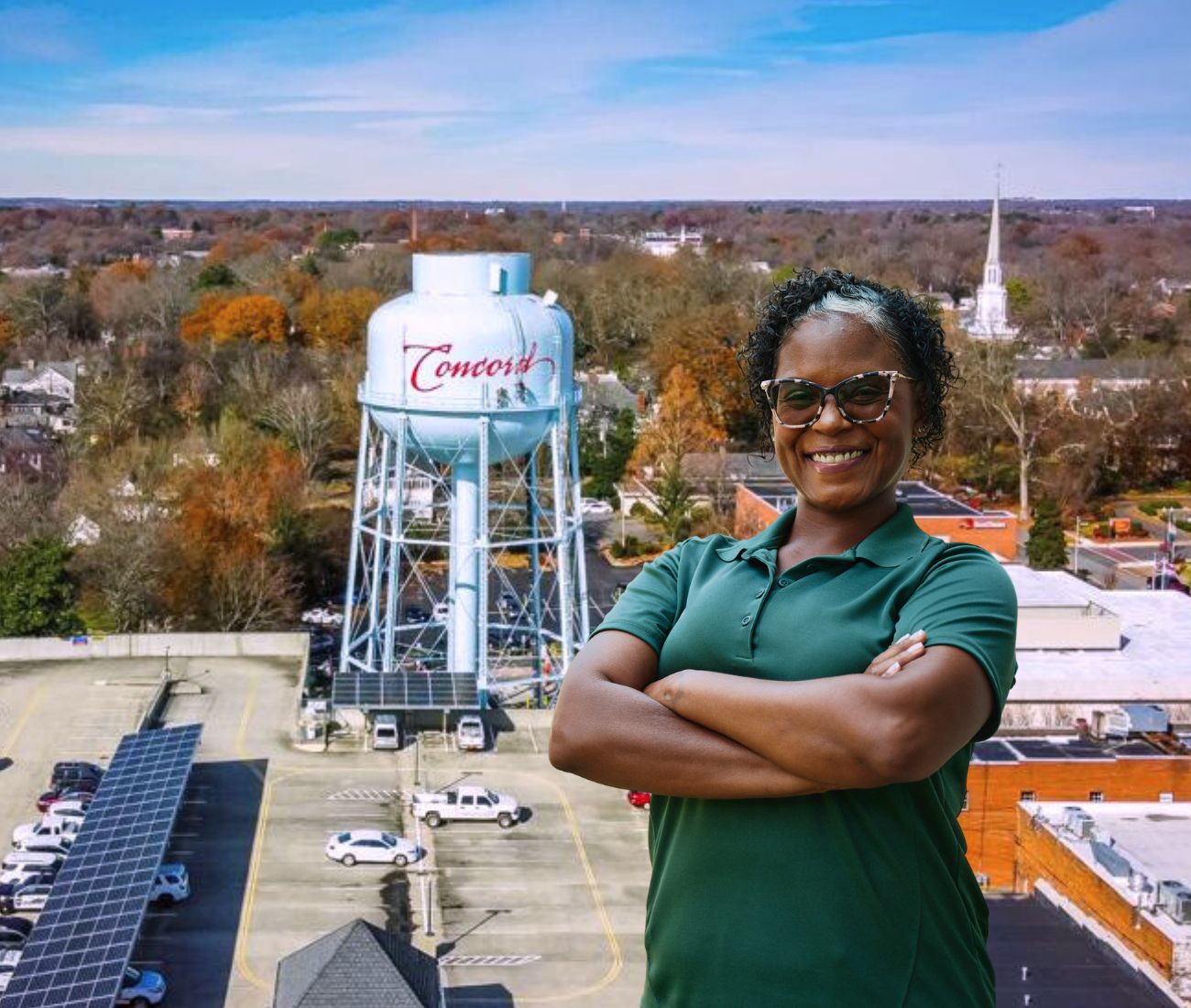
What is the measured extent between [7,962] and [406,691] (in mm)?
9483

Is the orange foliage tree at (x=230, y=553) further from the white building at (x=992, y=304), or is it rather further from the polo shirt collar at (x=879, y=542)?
the white building at (x=992, y=304)

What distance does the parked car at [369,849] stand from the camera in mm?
22922

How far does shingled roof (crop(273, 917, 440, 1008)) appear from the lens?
15352mm

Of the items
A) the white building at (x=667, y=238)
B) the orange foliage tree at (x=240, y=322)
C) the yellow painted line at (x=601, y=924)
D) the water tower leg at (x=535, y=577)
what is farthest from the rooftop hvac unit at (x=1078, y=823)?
the white building at (x=667, y=238)

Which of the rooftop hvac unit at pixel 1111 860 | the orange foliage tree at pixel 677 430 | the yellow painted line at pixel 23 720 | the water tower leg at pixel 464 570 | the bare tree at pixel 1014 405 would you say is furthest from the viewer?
the bare tree at pixel 1014 405

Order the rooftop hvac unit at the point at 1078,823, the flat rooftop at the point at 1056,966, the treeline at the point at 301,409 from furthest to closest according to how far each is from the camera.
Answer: the treeline at the point at 301,409, the rooftop hvac unit at the point at 1078,823, the flat rooftop at the point at 1056,966

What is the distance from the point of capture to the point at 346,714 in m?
29.0

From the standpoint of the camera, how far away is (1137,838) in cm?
2212

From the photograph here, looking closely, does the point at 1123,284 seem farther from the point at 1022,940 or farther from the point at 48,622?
the point at 1022,940

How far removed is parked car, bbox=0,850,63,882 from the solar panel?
4.27 ft

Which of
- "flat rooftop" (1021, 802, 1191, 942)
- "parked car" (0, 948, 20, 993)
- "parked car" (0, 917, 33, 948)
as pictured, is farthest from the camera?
"parked car" (0, 917, 33, 948)

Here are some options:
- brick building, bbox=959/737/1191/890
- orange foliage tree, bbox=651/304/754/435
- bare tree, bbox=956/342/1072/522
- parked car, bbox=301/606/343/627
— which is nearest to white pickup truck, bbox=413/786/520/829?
brick building, bbox=959/737/1191/890

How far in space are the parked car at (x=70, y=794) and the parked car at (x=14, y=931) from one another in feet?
10.1

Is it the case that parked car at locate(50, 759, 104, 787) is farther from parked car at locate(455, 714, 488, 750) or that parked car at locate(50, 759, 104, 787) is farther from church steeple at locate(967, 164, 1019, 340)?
church steeple at locate(967, 164, 1019, 340)
